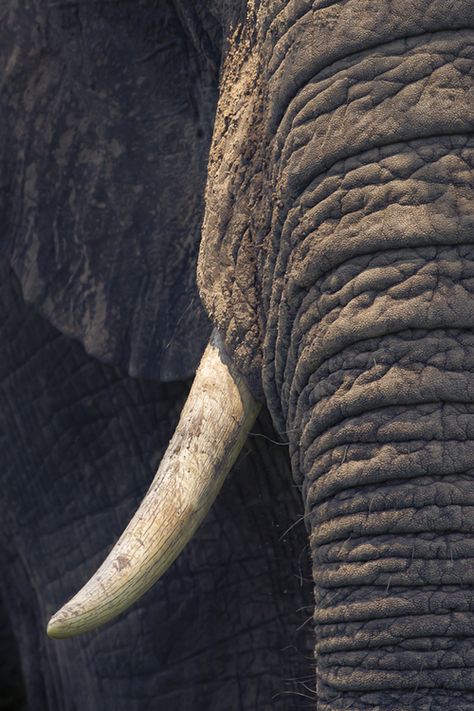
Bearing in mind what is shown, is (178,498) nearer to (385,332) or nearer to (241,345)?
(241,345)

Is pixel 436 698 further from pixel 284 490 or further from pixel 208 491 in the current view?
pixel 284 490

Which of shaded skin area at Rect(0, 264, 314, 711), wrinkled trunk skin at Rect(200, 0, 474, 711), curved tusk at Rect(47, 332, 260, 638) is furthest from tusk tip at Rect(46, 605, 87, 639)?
shaded skin area at Rect(0, 264, 314, 711)

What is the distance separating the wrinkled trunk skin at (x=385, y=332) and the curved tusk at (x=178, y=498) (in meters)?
0.17

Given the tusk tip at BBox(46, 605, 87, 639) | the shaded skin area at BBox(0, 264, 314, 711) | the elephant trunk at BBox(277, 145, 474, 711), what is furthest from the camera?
the shaded skin area at BBox(0, 264, 314, 711)

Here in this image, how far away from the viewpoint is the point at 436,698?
4.36 feet

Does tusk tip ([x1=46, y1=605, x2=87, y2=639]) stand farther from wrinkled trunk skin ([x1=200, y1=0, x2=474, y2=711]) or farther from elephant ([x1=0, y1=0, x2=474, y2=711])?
wrinkled trunk skin ([x1=200, y1=0, x2=474, y2=711])

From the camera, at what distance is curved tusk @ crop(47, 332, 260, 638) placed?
1590mm

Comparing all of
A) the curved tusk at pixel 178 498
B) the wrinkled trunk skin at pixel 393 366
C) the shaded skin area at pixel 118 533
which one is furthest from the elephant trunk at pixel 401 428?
the shaded skin area at pixel 118 533

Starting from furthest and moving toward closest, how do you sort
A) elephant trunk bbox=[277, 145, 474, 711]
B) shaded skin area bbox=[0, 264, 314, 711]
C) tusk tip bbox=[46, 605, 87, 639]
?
shaded skin area bbox=[0, 264, 314, 711] < tusk tip bbox=[46, 605, 87, 639] < elephant trunk bbox=[277, 145, 474, 711]

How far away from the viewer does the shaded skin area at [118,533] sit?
219 centimetres

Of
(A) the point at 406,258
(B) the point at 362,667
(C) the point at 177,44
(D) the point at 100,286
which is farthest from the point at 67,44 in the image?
(B) the point at 362,667

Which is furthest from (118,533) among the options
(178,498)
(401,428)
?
(401,428)

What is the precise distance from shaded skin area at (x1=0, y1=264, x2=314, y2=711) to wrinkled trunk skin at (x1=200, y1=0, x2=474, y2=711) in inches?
23.1

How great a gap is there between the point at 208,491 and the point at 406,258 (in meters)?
0.42
